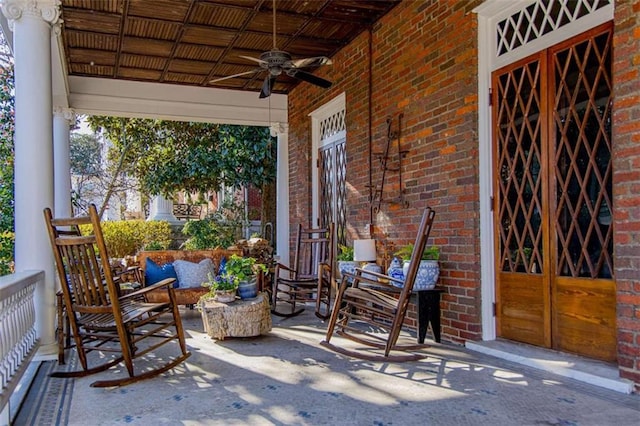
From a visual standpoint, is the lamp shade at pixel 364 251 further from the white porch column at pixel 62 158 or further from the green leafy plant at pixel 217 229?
the green leafy plant at pixel 217 229

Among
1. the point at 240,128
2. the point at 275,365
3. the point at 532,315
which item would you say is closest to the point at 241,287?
the point at 275,365

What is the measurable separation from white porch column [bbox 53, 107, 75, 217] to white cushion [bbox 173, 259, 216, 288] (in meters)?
2.24

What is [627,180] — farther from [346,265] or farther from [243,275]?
[243,275]

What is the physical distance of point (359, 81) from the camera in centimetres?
591

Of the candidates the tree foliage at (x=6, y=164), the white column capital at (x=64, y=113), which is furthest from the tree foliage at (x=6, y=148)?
the white column capital at (x=64, y=113)

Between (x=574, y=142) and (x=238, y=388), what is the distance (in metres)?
2.61

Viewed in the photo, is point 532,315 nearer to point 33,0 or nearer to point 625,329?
point 625,329

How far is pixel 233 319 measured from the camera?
174 inches

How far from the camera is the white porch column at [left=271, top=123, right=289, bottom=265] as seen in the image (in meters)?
8.26

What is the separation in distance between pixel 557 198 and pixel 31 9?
3.95 metres

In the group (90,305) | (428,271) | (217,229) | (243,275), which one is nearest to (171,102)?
(217,229)

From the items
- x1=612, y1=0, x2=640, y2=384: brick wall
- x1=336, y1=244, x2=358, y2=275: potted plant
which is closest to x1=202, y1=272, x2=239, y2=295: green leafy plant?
x1=336, y1=244, x2=358, y2=275: potted plant

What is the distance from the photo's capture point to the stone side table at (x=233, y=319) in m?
4.41

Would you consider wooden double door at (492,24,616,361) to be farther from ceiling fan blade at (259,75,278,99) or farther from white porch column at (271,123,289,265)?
white porch column at (271,123,289,265)
